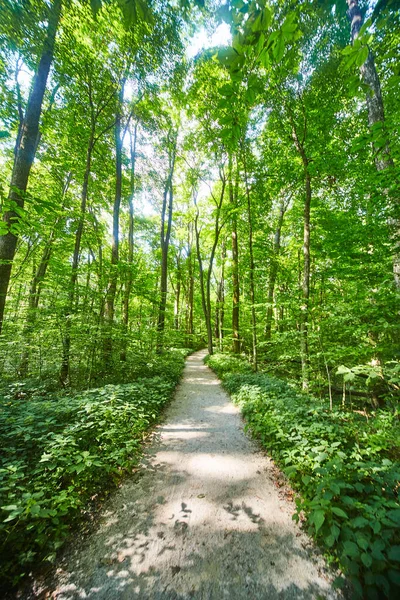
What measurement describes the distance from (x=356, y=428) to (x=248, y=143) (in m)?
10.7

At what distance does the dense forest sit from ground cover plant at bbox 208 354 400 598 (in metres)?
0.03

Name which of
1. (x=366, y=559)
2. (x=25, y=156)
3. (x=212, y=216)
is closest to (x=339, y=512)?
(x=366, y=559)

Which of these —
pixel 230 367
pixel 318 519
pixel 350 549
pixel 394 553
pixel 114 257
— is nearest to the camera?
pixel 394 553

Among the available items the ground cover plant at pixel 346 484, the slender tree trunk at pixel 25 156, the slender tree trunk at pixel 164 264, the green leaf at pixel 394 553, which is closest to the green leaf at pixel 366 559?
the ground cover plant at pixel 346 484

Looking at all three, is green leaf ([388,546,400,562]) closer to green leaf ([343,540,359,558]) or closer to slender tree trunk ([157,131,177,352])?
green leaf ([343,540,359,558])

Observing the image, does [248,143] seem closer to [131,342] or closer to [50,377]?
[131,342]

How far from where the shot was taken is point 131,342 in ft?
26.2

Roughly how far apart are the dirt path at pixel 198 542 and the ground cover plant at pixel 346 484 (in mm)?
328

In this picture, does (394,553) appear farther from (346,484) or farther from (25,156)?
(25,156)

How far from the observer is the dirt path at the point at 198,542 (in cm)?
178

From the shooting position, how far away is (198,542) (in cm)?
218

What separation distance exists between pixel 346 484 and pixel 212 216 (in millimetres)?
13911

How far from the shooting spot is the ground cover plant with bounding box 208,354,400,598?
1.52 m

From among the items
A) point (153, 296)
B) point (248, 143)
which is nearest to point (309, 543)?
point (153, 296)
